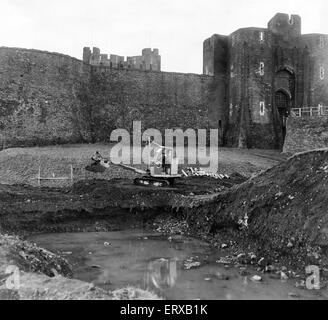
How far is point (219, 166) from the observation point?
86.5 ft

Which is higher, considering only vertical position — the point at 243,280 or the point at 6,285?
the point at 6,285

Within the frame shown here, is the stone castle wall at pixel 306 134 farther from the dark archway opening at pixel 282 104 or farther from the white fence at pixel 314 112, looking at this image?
the dark archway opening at pixel 282 104

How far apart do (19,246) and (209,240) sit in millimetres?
6551

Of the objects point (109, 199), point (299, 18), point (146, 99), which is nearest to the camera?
point (109, 199)

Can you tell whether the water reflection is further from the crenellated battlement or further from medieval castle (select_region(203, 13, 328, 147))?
the crenellated battlement

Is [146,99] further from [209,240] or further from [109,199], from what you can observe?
[209,240]

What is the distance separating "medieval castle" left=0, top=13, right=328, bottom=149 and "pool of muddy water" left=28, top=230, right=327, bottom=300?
18.9 meters

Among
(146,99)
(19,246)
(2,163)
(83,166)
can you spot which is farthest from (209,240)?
(146,99)

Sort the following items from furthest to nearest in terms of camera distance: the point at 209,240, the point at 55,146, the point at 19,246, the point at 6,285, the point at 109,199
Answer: the point at 55,146 → the point at 109,199 → the point at 209,240 → the point at 19,246 → the point at 6,285

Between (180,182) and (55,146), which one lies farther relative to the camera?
(55,146)

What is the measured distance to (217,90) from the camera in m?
39.3

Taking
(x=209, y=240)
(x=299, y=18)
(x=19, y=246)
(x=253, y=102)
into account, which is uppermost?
(x=299, y=18)

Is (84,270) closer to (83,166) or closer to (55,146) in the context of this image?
(83,166)

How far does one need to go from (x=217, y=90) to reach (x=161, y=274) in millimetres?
30490
